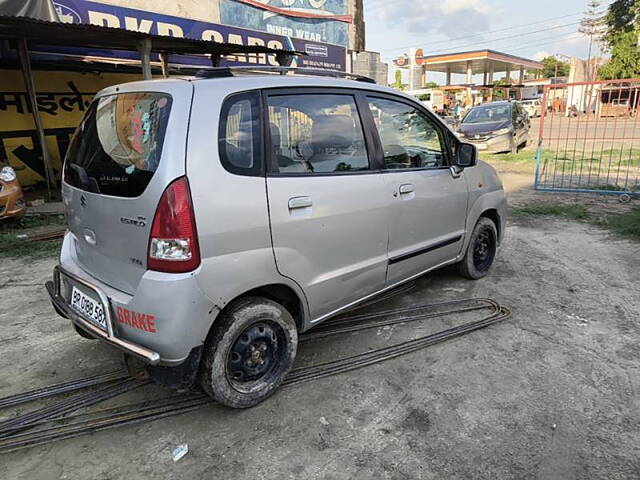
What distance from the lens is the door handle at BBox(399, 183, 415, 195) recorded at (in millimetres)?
3151

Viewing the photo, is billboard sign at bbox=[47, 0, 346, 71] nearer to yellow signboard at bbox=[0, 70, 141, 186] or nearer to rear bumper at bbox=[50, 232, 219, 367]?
yellow signboard at bbox=[0, 70, 141, 186]

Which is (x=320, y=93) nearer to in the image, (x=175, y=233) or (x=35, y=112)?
(x=175, y=233)

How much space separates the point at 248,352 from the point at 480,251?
8.96ft

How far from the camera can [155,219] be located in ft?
6.91

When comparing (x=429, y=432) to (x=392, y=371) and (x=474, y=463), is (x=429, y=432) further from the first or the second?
(x=392, y=371)

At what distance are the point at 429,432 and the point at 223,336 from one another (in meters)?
1.18

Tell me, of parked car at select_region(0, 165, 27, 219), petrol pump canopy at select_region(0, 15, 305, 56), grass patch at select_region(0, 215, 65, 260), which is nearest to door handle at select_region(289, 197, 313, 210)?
grass patch at select_region(0, 215, 65, 260)

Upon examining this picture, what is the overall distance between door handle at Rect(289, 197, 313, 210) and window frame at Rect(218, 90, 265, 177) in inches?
8.9

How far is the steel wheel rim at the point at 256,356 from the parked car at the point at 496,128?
39.7 ft

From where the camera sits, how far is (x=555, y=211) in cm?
705

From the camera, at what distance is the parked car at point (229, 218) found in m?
2.14

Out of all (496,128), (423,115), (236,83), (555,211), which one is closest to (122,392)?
(236,83)

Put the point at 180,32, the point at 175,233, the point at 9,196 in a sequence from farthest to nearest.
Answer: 1. the point at 180,32
2. the point at 9,196
3. the point at 175,233

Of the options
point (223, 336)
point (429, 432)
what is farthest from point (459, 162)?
point (223, 336)
